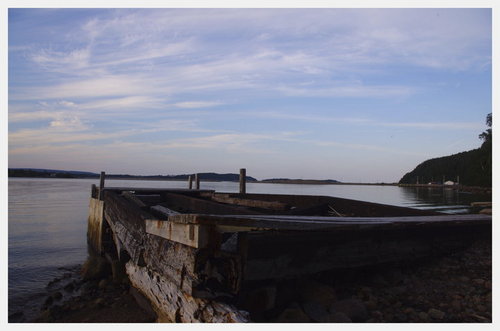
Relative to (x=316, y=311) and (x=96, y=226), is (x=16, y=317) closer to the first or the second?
(x=316, y=311)

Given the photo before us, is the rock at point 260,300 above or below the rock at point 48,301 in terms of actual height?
above

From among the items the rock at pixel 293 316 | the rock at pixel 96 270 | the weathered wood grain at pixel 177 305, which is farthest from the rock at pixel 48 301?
the rock at pixel 293 316

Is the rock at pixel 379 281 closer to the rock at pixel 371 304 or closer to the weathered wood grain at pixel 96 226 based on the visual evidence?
the rock at pixel 371 304

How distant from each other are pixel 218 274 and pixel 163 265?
1028mm

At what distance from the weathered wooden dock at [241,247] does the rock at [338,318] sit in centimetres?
69

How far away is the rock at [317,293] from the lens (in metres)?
Result: 4.56

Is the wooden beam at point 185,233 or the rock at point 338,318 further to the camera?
the rock at point 338,318

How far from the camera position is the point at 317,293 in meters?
4.65

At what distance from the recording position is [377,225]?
4.73 meters

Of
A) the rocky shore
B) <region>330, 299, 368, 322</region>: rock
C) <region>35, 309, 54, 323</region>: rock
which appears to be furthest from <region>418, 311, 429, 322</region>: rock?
<region>35, 309, 54, 323</region>: rock

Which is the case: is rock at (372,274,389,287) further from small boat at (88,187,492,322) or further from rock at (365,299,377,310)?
rock at (365,299,377,310)

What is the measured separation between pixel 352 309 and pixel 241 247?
1537 mm

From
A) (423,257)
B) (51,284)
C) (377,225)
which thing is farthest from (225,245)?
(51,284)

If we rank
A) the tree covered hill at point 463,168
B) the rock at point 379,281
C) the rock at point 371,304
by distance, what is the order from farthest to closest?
the tree covered hill at point 463,168
the rock at point 379,281
the rock at point 371,304
